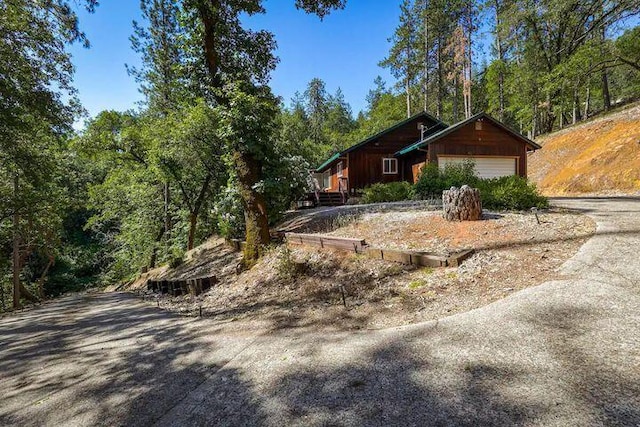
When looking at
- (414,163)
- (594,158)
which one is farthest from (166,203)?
(594,158)

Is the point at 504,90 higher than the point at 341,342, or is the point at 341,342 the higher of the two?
the point at 504,90

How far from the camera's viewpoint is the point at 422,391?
2.30 m

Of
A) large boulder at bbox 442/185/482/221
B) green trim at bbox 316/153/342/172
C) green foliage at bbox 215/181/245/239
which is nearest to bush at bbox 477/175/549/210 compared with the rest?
large boulder at bbox 442/185/482/221

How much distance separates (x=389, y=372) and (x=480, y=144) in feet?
53.4

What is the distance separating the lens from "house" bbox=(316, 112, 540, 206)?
51.6 feet

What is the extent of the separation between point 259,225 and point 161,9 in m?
13.1

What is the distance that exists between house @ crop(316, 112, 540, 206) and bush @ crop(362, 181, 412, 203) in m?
2.86

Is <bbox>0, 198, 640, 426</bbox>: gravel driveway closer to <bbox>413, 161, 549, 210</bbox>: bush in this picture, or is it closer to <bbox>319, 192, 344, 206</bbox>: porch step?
<bbox>413, 161, 549, 210</bbox>: bush

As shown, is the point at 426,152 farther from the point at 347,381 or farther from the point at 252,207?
the point at 347,381

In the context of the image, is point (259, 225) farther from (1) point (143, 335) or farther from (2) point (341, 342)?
(2) point (341, 342)

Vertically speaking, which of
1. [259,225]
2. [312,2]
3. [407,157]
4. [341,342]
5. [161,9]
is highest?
[161,9]

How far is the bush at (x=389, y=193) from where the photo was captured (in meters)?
13.6

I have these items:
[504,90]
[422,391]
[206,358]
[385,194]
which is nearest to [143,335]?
[206,358]

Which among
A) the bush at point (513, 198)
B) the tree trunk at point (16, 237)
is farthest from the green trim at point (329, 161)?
the tree trunk at point (16, 237)
